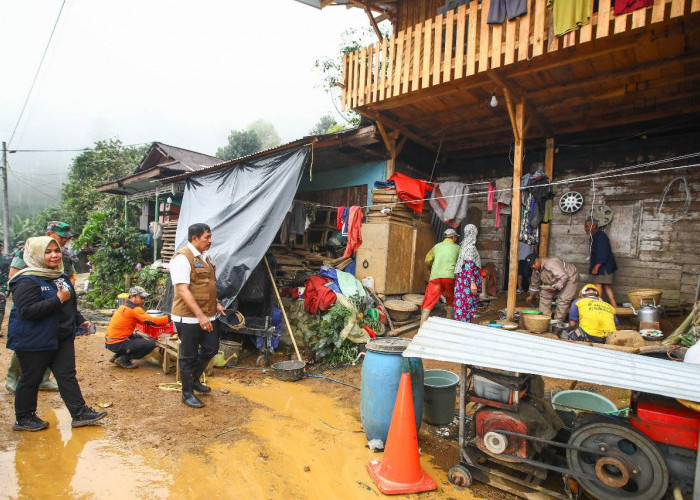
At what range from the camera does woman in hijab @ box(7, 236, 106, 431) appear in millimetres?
3051

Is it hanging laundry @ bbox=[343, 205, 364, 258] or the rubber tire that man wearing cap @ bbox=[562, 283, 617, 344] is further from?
hanging laundry @ bbox=[343, 205, 364, 258]

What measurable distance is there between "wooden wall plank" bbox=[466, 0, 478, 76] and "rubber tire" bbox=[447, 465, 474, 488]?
5602 mm

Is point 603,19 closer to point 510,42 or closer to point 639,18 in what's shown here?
point 639,18

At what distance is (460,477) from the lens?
288cm

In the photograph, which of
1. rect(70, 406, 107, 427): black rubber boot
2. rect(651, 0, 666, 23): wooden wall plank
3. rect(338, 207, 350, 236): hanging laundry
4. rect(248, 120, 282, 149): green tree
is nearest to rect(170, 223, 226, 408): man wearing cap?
rect(70, 406, 107, 427): black rubber boot

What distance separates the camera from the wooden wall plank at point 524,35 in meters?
5.14

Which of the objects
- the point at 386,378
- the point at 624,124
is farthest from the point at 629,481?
the point at 624,124

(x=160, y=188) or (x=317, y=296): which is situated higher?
(x=160, y=188)

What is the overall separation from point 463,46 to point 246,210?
4.98m

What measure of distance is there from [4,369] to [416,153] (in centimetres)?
920

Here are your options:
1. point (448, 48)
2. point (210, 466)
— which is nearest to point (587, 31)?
point (448, 48)

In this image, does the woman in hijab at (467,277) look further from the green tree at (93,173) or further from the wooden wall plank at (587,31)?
the green tree at (93,173)

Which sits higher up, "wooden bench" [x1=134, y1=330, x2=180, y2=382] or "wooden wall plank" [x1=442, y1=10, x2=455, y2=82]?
"wooden wall plank" [x1=442, y1=10, x2=455, y2=82]

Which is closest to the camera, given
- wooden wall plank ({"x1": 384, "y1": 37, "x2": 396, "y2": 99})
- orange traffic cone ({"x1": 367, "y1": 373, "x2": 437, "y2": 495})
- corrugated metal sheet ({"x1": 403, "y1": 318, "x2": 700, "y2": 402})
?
corrugated metal sheet ({"x1": 403, "y1": 318, "x2": 700, "y2": 402})
